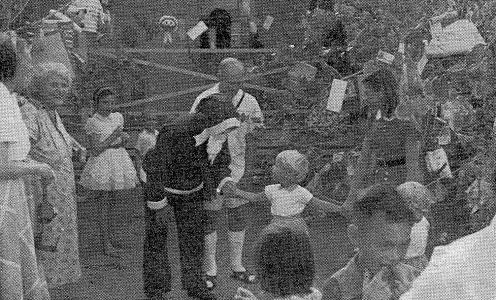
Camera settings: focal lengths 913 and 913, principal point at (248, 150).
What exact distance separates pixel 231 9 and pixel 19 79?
648 mm

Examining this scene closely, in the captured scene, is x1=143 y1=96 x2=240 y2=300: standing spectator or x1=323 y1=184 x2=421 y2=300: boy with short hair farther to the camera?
x1=143 y1=96 x2=240 y2=300: standing spectator

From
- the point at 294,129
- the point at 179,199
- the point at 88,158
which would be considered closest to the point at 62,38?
the point at 88,158

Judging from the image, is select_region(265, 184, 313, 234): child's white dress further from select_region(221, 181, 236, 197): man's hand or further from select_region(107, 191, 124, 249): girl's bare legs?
select_region(107, 191, 124, 249): girl's bare legs

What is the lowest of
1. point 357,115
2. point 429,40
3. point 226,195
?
point 226,195

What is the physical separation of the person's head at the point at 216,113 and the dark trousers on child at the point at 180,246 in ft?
0.55

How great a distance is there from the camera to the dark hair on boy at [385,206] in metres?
1.70

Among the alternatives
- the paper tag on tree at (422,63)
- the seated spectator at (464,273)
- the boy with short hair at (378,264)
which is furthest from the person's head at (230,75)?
the seated spectator at (464,273)

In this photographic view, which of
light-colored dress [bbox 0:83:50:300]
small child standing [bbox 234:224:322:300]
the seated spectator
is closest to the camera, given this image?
the seated spectator

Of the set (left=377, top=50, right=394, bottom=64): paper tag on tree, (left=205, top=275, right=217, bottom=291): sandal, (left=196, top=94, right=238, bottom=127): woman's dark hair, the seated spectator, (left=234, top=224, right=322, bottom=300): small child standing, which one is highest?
the seated spectator

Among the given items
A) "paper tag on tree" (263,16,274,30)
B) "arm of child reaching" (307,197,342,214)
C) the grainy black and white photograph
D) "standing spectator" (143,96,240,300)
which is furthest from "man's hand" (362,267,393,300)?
"paper tag on tree" (263,16,274,30)

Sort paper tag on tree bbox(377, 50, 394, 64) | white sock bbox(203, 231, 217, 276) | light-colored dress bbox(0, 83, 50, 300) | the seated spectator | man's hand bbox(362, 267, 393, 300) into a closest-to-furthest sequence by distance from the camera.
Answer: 1. the seated spectator
2. man's hand bbox(362, 267, 393, 300)
3. light-colored dress bbox(0, 83, 50, 300)
4. white sock bbox(203, 231, 217, 276)
5. paper tag on tree bbox(377, 50, 394, 64)

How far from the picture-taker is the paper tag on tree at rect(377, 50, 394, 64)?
8.09 feet

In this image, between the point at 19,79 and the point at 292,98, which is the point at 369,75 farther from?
the point at 19,79

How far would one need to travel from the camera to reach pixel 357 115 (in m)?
2.36
